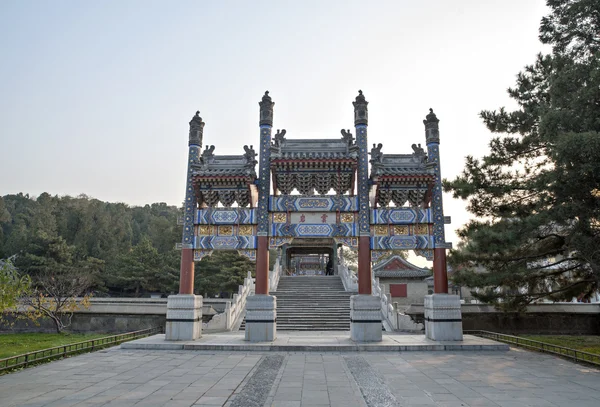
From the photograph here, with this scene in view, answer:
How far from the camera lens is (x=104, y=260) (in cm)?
4141

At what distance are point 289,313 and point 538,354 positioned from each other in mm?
11567

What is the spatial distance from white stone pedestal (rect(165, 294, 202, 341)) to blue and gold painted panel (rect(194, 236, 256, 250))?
1950 millimetres

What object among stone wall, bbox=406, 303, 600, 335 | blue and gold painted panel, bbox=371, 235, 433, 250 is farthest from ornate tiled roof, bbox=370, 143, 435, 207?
stone wall, bbox=406, 303, 600, 335

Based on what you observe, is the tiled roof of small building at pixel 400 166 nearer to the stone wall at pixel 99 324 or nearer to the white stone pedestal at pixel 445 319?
the white stone pedestal at pixel 445 319

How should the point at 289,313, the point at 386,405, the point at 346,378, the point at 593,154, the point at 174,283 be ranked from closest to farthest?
the point at 386,405, the point at 346,378, the point at 593,154, the point at 289,313, the point at 174,283

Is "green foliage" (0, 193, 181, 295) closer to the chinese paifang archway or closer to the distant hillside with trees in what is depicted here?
the distant hillside with trees

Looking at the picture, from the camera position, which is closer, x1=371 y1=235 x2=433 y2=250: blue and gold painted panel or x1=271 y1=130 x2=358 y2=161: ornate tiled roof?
x1=371 y1=235 x2=433 y2=250: blue and gold painted panel

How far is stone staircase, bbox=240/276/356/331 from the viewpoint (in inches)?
750

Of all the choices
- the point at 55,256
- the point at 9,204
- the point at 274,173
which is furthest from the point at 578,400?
the point at 9,204

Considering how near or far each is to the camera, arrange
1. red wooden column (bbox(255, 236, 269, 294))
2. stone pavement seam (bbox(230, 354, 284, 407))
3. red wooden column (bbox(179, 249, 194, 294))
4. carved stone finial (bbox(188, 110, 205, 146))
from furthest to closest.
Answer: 1. carved stone finial (bbox(188, 110, 205, 146))
2. red wooden column (bbox(179, 249, 194, 294))
3. red wooden column (bbox(255, 236, 269, 294))
4. stone pavement seam (bbox(230, 354, 284, 407))

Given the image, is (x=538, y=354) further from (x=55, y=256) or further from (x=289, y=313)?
(x=55, y=256)

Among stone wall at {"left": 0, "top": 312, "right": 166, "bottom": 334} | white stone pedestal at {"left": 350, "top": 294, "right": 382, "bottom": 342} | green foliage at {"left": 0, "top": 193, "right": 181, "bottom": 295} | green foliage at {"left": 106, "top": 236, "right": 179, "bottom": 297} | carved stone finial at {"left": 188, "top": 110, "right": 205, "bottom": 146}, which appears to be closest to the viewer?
white stone pedestal at {"left": 350, "top": 294, "right": 382, "bottom": 342}

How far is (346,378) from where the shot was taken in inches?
345

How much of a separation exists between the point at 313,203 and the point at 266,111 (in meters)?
4.25
